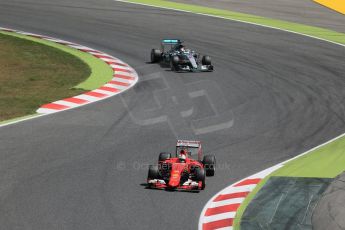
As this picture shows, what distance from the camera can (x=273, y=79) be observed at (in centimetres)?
3203

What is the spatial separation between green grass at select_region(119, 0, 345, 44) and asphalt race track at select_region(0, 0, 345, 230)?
135 centimetres

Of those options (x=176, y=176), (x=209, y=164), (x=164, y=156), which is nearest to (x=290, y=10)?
(x=209, y=164)

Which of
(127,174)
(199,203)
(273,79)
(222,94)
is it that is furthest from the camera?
(273,79)

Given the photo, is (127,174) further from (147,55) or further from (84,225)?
(147,55)

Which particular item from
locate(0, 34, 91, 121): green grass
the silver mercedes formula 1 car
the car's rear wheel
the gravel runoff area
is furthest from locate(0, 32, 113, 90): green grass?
the gravel runoff area

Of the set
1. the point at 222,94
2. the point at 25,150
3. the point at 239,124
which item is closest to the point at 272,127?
the point at 239,124

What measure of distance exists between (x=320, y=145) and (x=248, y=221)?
7.67 meters

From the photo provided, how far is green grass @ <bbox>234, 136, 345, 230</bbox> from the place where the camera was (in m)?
20.4

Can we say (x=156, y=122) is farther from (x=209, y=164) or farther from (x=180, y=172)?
(x=180, y=172)

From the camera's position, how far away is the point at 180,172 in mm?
19141

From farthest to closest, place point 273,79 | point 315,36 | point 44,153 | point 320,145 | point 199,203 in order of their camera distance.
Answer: point 315,36 → point 273,79 → point 320,145 → point 44,153 → point 199,203

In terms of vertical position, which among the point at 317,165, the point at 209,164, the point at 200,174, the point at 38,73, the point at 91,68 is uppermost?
the point at 200,174

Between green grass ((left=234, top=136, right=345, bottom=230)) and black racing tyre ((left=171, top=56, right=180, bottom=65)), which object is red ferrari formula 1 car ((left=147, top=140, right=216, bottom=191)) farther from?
black racing tyre ((left=171, top=56, right=180, bottom=65))

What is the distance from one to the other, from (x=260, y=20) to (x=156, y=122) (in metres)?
20.6
